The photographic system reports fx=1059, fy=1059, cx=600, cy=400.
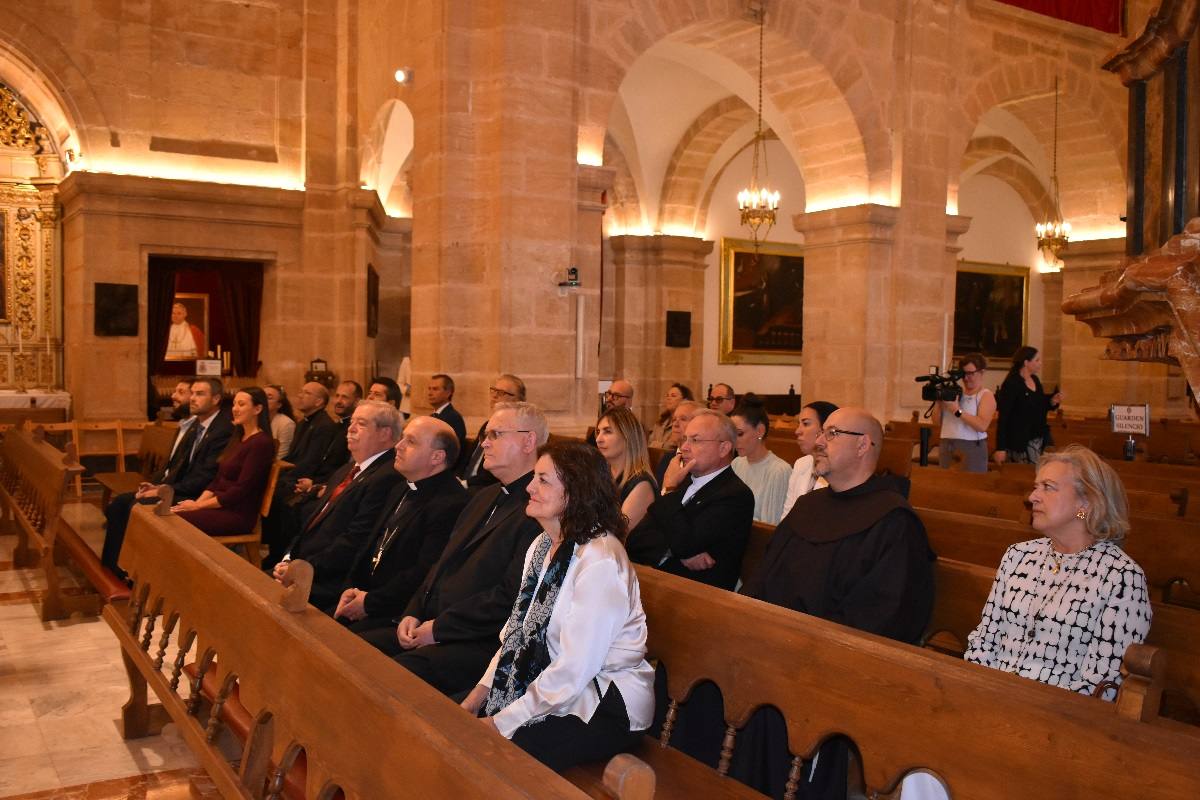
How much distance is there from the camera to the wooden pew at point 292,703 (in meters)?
1.94

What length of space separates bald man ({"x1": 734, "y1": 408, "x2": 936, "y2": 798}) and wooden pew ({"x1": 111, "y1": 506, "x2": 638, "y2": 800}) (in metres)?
1.33

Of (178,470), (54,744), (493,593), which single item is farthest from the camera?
(178,470)

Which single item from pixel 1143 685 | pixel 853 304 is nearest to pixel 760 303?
pixel 853 304

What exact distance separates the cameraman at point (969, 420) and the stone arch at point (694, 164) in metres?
8.96

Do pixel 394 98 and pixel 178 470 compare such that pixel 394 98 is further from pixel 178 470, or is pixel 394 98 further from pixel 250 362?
pixel 178 470

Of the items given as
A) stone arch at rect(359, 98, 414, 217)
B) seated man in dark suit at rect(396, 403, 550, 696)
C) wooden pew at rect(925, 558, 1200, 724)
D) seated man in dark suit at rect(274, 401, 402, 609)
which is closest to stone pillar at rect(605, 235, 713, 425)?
stone arch at rect(359, 98, 414, 217)

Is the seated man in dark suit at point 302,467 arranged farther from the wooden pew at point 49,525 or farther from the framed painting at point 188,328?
the framed painting at point 188,328

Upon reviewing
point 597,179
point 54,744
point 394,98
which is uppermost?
point 394,98

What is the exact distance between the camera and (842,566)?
3504 mm

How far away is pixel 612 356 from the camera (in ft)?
55.8

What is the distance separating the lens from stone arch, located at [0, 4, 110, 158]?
12.1 meters

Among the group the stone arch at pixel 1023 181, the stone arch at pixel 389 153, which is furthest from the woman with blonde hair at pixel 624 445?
the stone arch at pixel 1023 181

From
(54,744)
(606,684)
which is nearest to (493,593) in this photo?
(606,684)

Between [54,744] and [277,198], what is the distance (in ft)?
32.3
